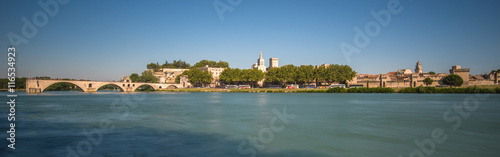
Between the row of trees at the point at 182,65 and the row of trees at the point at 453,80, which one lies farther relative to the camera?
the row of trees at the point at 182,65

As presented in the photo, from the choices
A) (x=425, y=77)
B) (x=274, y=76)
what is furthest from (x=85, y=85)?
(x=425, y=77)

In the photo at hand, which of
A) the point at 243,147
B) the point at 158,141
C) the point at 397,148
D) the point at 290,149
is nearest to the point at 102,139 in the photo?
the point at 158,141

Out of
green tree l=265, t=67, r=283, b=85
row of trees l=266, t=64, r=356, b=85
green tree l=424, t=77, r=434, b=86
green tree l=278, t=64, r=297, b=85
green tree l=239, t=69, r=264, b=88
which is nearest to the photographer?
row of trees l=266, t=64, r=356, b=85

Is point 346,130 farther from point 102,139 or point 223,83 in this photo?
point 223,83

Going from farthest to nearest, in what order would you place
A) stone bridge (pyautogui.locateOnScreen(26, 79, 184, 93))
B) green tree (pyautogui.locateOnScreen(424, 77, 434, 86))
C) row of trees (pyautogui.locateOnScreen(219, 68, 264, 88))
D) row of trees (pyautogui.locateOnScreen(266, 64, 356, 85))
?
1. row of trees (pyautogui.locateOnScreen(219, 68, 264, 88))
2. green tree (pyautogui.locateOnScreen(424, 77, 434, 86))
3. row of trees (pyautogui.locateOnScreen(266, 64, 356, 85))
4. stone bridge (pyautogui.locateOnScreen(26, 79, 184, 93))

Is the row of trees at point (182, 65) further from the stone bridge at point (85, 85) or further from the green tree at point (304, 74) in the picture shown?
the green tree at point (304, 74)

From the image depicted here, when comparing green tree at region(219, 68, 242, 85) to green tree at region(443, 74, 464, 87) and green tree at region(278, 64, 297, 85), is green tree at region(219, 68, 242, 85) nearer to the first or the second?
green tree at region(278, 64, 297, 85)

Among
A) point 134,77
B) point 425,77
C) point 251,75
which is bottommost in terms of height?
point 425,77

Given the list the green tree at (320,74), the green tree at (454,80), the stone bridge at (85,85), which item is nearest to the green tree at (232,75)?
the stone bridge at (85,85)

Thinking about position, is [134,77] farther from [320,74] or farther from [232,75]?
[320,74]

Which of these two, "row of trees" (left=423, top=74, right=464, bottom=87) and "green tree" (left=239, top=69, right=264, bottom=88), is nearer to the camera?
"row of trees" (left=423, top=74, right=464, bottom=87)

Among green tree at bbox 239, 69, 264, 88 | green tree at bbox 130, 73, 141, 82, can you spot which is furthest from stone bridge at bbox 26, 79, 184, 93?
green tree at bbox 239, 69, 264, 88

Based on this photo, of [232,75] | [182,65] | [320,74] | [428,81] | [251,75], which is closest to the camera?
[320,74]

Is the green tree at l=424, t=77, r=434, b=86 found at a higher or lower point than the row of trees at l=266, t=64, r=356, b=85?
lower
